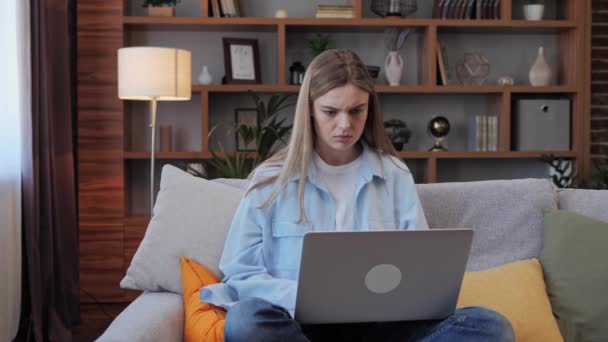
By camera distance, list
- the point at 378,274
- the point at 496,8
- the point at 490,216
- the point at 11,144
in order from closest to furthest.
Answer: the point at 378,274 < the point at 490,216 < the point at 11,144 < the point at 496,8

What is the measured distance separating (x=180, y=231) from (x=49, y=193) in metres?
1.44

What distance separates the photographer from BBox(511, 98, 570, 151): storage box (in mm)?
4512

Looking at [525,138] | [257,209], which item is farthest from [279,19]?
[257,209]

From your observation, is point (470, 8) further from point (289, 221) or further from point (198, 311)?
point (198, 311)

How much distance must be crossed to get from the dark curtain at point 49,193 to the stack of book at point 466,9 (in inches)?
79.7

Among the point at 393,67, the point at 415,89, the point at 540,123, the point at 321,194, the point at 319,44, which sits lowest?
the point at 321,194

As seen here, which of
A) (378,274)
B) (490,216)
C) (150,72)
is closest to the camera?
(378,274)

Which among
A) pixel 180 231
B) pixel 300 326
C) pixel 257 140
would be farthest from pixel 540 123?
pixel 300 326

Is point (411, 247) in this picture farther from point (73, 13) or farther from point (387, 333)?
point (73, 13)

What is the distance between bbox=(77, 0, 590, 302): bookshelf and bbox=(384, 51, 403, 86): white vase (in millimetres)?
72

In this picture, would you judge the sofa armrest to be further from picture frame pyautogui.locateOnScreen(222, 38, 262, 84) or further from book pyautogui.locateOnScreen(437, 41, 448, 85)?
book pyautogui.locateOnScreen(437, 41, 448, 85)

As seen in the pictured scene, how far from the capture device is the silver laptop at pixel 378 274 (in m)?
1.61

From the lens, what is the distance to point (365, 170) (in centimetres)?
214

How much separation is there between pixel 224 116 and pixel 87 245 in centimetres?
106
